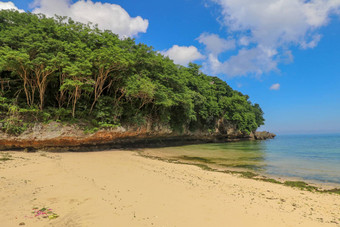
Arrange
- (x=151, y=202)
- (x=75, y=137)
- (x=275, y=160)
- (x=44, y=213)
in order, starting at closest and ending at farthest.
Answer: (x=44, y=213)
(x=151, y=202)
(x=275, y=160)
(x=75, y=137)

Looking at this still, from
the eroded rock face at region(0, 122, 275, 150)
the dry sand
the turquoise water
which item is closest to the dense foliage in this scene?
the eroded rock face at region(0, 122, 275, 150)

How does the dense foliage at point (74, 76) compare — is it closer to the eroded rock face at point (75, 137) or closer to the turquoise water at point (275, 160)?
the eroded rock face at point (75, 137)

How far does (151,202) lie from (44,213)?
238cm

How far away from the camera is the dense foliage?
518 inches

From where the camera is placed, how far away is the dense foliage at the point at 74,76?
13.1 meters

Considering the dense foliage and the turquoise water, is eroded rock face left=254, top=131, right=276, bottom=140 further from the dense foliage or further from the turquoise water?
the dense foliage

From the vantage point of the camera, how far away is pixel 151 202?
4.84 metres

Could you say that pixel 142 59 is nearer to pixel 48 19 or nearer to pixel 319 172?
pixel 48 19

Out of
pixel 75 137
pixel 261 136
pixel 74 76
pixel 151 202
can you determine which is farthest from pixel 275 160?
pixel 261 136

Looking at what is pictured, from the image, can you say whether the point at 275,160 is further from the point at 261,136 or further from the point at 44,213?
the point at 261,136

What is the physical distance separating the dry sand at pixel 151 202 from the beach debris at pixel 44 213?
4.2 inches

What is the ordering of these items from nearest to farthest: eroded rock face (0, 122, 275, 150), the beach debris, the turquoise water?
the beach debris, the turquoise water, eroded rock face (0, 122, 275, 150)

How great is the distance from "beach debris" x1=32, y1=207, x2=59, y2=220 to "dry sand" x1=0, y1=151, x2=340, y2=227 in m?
0.11

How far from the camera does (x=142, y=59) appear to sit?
63.7ft
